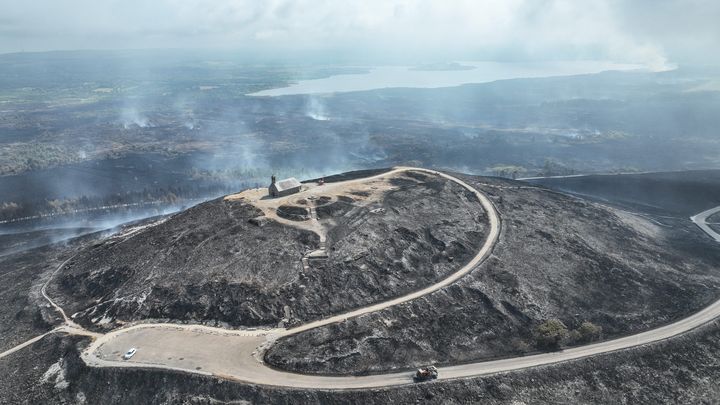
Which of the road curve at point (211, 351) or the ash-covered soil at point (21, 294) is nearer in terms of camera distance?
the road curve at point (211, 351)

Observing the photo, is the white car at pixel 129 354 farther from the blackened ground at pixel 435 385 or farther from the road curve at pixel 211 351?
the blackened ground at pixel 435 385

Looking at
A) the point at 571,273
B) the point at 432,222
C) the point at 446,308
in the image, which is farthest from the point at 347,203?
the point at 571,273

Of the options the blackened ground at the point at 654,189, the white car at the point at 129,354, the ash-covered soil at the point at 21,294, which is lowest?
the ash-covered soil at the point at 21,294

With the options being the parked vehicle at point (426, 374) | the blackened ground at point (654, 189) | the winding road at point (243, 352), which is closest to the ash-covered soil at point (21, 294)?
the winding road at point (243, 352)

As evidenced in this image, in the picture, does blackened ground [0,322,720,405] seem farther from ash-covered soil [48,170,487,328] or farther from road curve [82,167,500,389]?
ash-covered soil [48,170,487,328]

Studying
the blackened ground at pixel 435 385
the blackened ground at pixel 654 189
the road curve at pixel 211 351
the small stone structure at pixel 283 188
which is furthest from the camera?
the blackened ground at pixel 654 189

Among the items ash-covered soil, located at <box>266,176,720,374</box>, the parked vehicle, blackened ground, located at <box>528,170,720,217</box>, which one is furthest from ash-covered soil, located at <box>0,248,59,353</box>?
blackened ground, located at <box>528,170,720,217</box>
